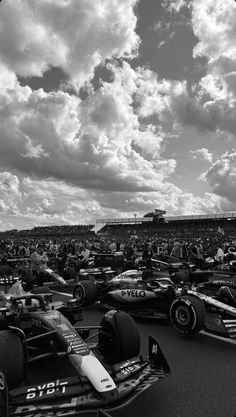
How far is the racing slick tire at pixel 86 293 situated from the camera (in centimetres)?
812

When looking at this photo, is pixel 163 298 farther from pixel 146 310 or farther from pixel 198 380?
pixel 198 380

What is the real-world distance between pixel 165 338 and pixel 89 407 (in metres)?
3.12

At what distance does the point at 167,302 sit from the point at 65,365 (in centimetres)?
290

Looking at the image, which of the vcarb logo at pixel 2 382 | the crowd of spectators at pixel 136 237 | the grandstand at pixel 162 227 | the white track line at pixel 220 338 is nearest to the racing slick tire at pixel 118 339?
the vcarb logo at pixel 2 382

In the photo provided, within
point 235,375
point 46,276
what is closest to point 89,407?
point 235,375

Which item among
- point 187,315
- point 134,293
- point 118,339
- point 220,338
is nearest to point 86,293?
point 134,293

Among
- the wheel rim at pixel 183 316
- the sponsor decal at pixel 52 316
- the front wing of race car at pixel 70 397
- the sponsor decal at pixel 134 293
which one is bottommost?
the front wing of race car at pixel 70 397

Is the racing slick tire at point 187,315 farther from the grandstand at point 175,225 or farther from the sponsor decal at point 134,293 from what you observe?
the grandstand at point 175,225

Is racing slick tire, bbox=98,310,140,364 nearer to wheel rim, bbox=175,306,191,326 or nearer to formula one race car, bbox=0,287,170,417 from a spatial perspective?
formula one race car, bbox=0,287,170,417

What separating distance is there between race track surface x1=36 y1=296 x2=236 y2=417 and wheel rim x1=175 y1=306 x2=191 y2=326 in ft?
0.94

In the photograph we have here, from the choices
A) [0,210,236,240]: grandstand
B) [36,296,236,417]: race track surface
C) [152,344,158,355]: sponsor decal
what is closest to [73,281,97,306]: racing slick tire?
[36,296,236,417]: race track surface

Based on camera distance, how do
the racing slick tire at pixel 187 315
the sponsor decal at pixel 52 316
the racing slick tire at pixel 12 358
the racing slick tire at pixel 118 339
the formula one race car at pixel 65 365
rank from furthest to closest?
the racing slick tire at pixel 187 315 → the sponsor decal at pixel 52 316 → the racing slick tire at pixel 118 339 → the racing slick tire at pixel 12 358 → the formula one race car at pixel 65 365

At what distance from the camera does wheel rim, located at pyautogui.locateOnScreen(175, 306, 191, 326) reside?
597cm

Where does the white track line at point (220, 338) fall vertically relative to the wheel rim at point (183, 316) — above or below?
below
